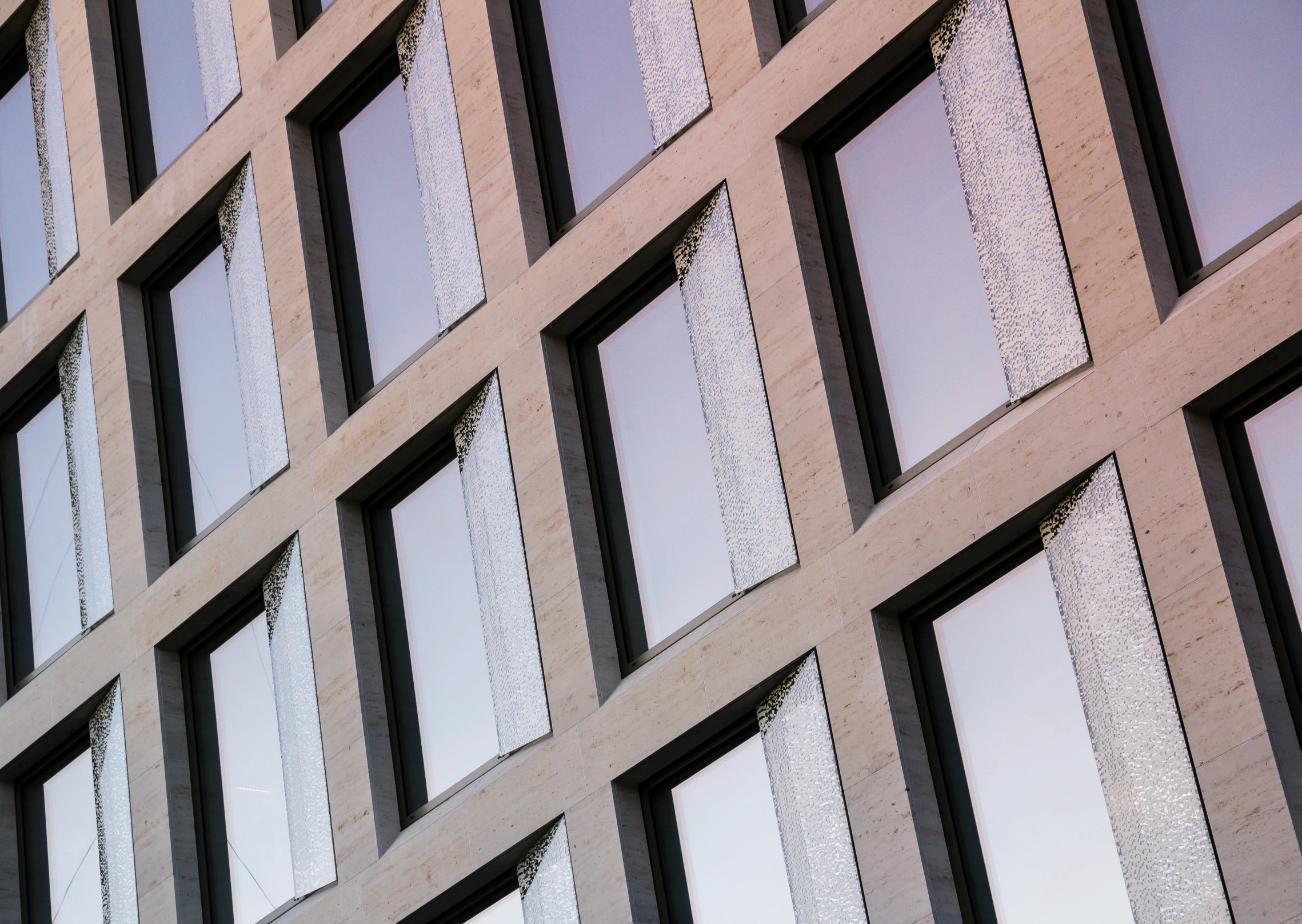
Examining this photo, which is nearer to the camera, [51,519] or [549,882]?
[549,882]

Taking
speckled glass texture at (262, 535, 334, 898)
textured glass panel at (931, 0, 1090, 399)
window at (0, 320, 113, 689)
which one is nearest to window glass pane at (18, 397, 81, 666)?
window at (0, 320, 113, 689)

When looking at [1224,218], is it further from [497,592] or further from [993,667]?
[497,592]

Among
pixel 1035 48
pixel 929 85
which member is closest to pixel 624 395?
pixel 929 85

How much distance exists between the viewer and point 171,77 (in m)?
24.4

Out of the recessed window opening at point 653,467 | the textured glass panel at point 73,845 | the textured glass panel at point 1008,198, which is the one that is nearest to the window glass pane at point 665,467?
the recessed window opening at point 653,467

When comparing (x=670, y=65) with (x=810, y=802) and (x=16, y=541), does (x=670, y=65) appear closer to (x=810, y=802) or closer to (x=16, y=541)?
(x=810, y=802)

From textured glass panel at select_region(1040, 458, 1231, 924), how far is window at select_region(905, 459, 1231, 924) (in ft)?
0.04

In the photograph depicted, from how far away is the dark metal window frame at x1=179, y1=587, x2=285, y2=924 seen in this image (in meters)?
20.8

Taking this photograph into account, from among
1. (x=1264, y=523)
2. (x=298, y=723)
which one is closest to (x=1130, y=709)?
(x=1264, y=523)

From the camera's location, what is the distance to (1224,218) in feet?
46.3

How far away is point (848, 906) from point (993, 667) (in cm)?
207

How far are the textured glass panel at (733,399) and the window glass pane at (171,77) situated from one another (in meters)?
8.56

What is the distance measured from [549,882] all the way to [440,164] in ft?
24.1

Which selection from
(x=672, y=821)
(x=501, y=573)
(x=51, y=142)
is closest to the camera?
(x=672, y=821)
